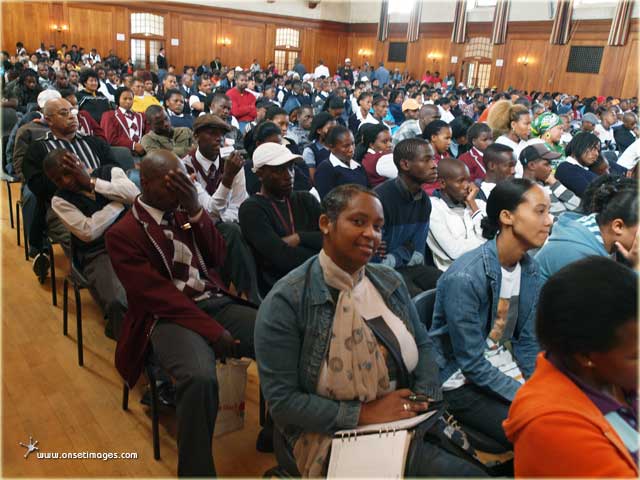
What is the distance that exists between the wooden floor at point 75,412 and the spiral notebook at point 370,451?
87 cm

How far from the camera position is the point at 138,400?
254 centimetres

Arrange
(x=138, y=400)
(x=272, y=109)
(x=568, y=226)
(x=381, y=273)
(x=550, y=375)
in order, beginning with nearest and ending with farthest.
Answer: (x=550, y=375)
(x=381, y=273)
(x=568, y=226)
(x=138, y=400)
(x=272, y=109)

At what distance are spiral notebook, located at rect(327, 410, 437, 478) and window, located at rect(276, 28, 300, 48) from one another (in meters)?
21.0

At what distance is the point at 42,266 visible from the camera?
144 inches

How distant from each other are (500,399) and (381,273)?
0.66 metres

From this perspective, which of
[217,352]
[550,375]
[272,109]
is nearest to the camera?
[550,375]

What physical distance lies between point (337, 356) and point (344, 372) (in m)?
0.05

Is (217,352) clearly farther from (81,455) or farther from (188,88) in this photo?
(188,88)

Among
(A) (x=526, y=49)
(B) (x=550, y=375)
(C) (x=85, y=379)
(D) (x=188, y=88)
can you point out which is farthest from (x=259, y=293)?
(A) (x=526, y=49)

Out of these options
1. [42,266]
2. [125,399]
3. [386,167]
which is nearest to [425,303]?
[125,399]

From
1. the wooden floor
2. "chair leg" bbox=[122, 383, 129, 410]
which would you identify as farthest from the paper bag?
"chair leg" bbox=[122, 383, 129, 410]

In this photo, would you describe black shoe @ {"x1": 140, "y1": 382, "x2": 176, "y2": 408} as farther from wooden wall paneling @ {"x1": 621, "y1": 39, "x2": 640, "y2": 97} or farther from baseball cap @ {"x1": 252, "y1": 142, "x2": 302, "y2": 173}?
wooden wall paneling @ {"x1": 621, "y1": 39, "x2": 640, "y2": 97}

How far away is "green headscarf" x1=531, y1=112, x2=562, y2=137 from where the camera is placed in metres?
5.17

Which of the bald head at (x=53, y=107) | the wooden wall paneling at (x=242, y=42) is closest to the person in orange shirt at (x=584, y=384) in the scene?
the bald head at (x=53, y=107)
